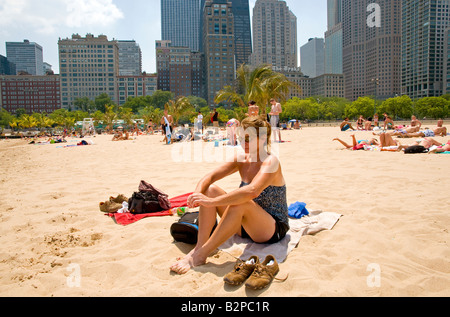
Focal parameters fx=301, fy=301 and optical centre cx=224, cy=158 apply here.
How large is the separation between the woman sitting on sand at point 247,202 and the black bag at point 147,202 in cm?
135

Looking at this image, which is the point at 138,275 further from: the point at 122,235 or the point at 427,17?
the point at 427,17

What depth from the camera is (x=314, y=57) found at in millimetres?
174750

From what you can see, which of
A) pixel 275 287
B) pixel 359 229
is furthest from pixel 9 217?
pixel 359 229

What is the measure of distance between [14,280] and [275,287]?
1919 millimetres

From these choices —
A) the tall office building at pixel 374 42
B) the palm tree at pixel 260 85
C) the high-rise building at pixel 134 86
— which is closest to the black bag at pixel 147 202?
the palm tree at pixel 260 85

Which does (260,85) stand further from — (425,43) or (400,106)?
(425,43)

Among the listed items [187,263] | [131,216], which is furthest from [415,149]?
[187,263]

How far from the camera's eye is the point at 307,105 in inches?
2854

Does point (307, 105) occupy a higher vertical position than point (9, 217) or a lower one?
higher

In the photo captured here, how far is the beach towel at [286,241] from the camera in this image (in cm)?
260

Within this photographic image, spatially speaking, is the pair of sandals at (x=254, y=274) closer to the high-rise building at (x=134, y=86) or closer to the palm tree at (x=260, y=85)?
the palm tree at (x=260, y=85)

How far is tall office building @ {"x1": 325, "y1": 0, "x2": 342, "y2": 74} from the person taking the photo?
114562 millimetres

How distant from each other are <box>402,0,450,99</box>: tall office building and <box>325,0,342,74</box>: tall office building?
2663 cm

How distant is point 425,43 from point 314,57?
3577 inches
